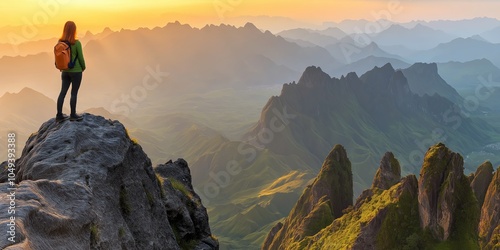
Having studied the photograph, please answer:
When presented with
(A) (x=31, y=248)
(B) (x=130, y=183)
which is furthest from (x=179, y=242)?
(A) (x=31, y=248)

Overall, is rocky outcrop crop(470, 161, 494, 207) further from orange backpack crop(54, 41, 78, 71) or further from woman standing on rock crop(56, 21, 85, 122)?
orange backpack crop(54, 41, 78, 71)

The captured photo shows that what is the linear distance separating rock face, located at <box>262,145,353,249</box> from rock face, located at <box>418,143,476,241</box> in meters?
41.2

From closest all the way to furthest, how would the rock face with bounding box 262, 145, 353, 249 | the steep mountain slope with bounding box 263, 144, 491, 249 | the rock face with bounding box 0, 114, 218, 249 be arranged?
the rock face with bounding box 0, 114, 218, 249
the steep mountain slope with bounding box 263, 144, 491, 249
the rock face with bounding box 262, 145, 353, 249

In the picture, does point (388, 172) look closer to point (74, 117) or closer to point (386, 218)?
point (386, 218)

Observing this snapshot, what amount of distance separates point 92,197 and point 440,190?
73070 millimetres

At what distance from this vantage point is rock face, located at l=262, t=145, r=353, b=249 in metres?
116

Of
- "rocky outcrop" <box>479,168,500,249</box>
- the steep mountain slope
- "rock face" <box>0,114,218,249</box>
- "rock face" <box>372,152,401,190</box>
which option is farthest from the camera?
"rock face" <box>372,152,401,190</box>

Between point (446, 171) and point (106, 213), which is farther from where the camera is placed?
point (446, 171)

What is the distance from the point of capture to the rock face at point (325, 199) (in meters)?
116

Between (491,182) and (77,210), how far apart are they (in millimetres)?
126271

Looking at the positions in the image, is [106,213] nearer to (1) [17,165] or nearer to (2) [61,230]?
(2) [61,230]

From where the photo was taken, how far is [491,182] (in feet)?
380

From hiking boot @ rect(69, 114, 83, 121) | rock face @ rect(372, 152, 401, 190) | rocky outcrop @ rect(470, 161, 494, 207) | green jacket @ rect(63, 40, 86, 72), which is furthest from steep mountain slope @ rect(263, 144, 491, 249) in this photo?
green jacket @ rect(63, 40, 86, 72)

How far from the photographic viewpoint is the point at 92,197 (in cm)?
1877
